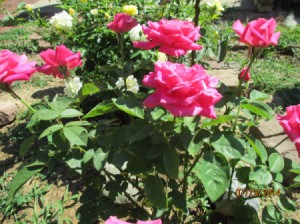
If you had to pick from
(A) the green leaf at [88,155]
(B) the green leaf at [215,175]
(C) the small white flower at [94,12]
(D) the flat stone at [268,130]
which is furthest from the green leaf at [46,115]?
(D) the flat stone at [268,130]

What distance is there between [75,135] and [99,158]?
0.10 m

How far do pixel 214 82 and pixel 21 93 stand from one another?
2.94m

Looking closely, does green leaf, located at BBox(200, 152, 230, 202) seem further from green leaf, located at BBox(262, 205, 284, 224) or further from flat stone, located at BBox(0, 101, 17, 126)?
flat stone, located at BBox(0, 101, 17, 126)

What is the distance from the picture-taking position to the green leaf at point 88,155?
102 centimetres

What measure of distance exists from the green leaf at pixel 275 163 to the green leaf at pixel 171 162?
0.32 m

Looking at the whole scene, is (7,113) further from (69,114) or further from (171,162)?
(171,162)

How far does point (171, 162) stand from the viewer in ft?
2.94

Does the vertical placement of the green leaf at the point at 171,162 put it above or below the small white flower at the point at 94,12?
above

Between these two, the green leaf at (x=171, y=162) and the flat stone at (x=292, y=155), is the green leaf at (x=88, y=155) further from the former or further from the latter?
the flat stone at (x=292, y=155)

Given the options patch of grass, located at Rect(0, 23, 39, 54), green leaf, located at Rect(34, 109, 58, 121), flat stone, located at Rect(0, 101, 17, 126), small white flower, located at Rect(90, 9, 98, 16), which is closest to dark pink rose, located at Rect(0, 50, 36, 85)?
green leaf, located at Rect(34, 109, 58, 121)

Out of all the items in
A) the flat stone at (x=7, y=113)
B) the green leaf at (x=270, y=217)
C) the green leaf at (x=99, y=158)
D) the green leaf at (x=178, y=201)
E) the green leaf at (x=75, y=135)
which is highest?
the green leaf at (x=75, y=135)

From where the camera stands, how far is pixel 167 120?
1031 mm

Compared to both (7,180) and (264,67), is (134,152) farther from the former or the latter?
(264,67)

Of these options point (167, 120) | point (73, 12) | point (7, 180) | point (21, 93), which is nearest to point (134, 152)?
point (167, 120)
